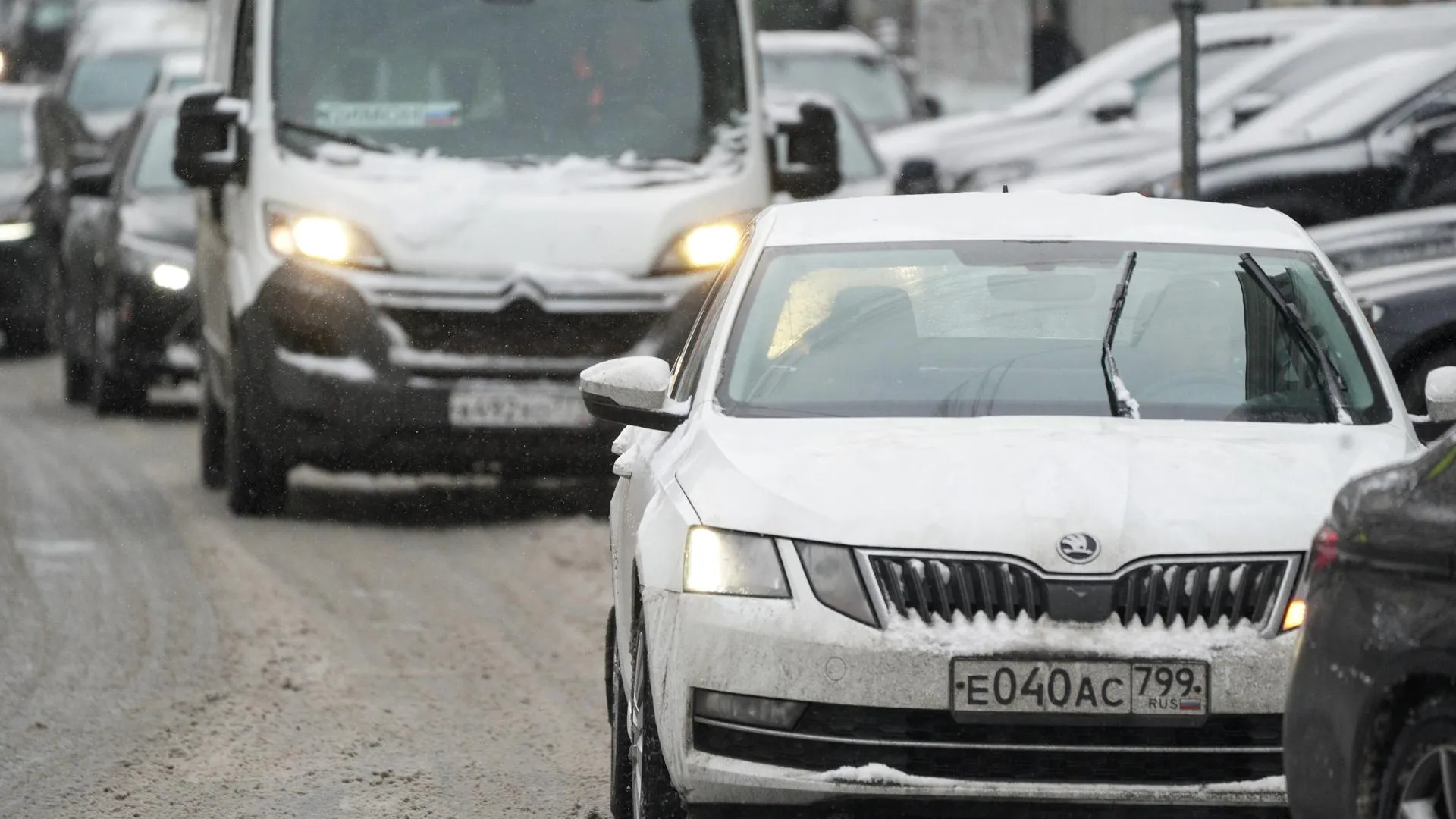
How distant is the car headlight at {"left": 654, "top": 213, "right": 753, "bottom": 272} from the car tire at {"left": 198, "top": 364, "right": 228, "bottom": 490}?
104 inches

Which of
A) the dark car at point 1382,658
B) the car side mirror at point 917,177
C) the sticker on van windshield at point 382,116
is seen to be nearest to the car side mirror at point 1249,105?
the car side mirror at point 917,177

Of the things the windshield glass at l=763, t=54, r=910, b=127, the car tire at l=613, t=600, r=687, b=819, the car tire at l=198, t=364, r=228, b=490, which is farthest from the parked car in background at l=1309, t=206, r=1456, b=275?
the windshield glass at l=763, t=54, r=910, b=127

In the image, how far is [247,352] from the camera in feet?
42.4

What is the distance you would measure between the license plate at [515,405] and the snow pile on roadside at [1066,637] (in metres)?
7.21

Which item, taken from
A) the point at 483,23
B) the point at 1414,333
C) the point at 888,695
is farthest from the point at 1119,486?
the point at 483,23

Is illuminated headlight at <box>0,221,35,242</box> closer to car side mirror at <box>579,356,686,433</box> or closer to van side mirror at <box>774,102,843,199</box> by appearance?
van side mirror at <box>774,102,843,199</box>

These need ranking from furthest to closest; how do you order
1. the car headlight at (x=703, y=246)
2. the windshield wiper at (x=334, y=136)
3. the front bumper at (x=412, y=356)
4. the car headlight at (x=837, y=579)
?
the windshield wiper at (x=334, y=136)
the car headlight at (x=703, y=246)
the front bumper at (x=412, y=356)
the car headlight at (x=837, y=579)

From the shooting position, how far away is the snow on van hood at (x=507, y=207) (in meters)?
12.7

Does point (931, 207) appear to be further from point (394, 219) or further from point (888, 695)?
point (394, 219)

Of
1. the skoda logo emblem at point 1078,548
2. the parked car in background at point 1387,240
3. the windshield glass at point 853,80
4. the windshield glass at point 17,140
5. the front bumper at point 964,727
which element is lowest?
the windshield glass at point 853,80

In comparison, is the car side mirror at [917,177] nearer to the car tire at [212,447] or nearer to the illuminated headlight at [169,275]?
the illuminated headlight at [169,275]

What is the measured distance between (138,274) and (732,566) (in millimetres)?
12270

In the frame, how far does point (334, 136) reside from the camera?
42.8ft

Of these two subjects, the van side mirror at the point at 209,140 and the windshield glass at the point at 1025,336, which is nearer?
the windshield glass at the point at 1025,336
